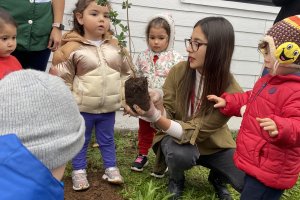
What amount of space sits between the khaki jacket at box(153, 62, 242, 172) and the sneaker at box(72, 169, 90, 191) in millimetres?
606

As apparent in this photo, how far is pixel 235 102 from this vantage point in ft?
8.71

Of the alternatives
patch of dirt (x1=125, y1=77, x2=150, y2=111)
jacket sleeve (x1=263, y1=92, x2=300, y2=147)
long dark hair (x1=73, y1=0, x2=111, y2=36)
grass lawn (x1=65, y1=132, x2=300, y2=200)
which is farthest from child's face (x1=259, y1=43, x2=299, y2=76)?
long dark hair (x1=73, y1=0, x2=111, y2=36)

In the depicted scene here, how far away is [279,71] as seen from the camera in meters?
2.31

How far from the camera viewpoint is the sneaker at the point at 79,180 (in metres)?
3.15

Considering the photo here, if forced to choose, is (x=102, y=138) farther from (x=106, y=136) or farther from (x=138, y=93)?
(x=138, y=93)

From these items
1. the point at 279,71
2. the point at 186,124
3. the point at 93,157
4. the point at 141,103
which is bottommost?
the point at 93,157

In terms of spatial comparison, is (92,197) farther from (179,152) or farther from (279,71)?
(279,71)

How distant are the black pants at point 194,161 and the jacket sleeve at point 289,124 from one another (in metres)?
0.83

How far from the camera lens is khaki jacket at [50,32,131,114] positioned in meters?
3.04

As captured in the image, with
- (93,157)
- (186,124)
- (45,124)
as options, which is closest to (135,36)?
(93,157)

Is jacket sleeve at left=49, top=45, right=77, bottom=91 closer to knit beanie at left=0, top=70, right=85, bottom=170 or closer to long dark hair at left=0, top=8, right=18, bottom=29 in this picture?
long dark hair at left=0, top=8, right=18, bottom=29

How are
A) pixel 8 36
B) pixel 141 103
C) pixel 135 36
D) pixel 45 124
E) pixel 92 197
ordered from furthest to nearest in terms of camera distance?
1. pixel 135 36
2. pixel 92 197
3. pixel 8 36
4. pixel 141 103
5. pixel 45 124

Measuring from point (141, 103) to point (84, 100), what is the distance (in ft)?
2.41

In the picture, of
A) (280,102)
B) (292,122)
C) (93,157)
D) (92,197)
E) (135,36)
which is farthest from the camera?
(135,36)
